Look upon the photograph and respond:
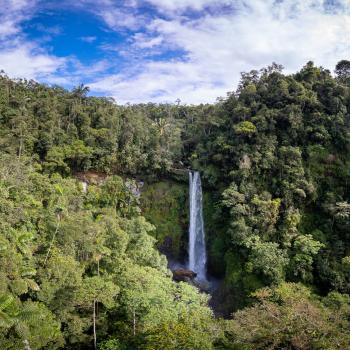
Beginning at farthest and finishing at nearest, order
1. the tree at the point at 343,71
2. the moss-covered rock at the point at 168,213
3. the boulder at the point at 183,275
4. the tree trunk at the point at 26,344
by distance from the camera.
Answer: the tree at the point at 343,71 → the moss-covered rock at the point at 168,213 → the boulder at the point at 183,275 → the tree trunk at the point at 26,344

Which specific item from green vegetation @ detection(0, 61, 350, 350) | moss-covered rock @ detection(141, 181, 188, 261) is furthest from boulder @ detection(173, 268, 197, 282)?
moss-covered rock @ detection(141, 181, 188, 261)

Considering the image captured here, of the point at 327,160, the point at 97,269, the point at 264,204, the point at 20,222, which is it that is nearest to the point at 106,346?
the point at 97,269

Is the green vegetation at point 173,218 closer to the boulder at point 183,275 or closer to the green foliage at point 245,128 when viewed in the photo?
the green foliage at point 245,128

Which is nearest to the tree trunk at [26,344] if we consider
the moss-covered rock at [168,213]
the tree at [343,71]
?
the moss-covered rock at [168,213]

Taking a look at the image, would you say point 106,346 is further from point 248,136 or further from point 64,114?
point 64,114

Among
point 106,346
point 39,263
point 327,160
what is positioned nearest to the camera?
point 106,346

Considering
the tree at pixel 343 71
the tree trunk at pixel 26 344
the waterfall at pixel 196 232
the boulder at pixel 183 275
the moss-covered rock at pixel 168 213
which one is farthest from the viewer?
the tree at pixel 343 71

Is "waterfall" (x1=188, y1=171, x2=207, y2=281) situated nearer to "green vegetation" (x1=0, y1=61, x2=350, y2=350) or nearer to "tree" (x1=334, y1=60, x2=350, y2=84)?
"green vegetation" (x1=0, y1=61, x2=350, y2=350)
